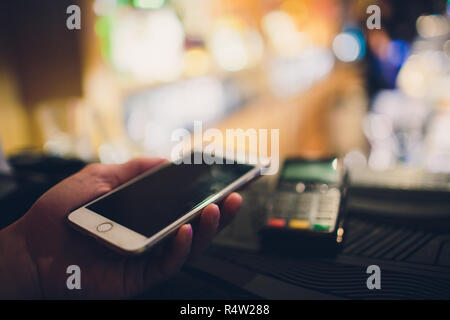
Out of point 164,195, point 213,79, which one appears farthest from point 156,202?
point 213,79

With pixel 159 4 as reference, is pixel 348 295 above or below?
below

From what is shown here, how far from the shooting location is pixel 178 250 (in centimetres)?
39

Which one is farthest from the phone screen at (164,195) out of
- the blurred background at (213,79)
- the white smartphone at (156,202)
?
the blurred background at (213,79)

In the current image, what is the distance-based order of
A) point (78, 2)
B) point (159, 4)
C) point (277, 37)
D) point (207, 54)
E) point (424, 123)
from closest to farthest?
point (78, 2), point (159, 4), point (207, 54), point (424, 123), point (277, 37)

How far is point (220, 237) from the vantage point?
0.49 metres

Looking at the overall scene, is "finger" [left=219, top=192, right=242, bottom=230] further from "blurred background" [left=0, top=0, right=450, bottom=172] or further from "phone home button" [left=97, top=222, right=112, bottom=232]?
"blurred background" [left=0, top=0, right=450, bottom=172]

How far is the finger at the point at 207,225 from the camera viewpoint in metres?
0.41

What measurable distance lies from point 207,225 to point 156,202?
8 centimetres

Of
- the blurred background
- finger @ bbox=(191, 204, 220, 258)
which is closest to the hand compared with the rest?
finger @ bbox=(191, 204, 220, 258)

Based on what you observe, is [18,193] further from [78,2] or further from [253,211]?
[78,2]

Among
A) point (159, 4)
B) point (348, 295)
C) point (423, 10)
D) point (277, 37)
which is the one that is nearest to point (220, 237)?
A: point (348, 295)

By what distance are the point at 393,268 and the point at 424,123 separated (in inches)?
72.9

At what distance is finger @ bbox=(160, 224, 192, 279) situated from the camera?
0.39 meters

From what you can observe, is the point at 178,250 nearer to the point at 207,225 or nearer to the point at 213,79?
the point at 207,225
